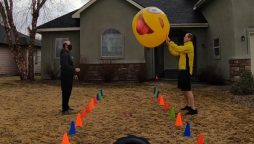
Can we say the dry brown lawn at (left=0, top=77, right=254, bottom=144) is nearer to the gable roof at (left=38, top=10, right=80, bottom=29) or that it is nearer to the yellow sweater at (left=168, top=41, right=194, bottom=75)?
the yellow sweater at (left=168, top=41, right=194, bottom=75)

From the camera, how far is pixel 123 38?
17922mm

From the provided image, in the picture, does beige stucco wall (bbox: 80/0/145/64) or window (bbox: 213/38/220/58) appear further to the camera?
beige stucco wall (bbox: 80/0/145/64)

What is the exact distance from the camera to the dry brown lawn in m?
6.32

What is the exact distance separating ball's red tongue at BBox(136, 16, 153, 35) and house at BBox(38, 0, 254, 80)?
9.20 metres

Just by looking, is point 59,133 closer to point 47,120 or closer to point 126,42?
point 47,120

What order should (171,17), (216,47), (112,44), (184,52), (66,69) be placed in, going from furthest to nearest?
1. (171,17)
2. (112,44)
3. (216,47)
4. (66,69)
5. (184,52)

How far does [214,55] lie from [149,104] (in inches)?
336

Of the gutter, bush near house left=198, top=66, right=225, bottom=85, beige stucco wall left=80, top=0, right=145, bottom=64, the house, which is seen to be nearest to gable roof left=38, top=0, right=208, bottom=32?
the house

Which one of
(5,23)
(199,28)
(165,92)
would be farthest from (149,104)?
(5,23)

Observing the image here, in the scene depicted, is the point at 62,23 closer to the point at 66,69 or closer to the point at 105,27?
the point at 105,27

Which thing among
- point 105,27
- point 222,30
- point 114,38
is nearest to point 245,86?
point 222,30

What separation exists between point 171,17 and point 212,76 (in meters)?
4.95

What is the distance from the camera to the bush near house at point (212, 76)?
1586 centimetres

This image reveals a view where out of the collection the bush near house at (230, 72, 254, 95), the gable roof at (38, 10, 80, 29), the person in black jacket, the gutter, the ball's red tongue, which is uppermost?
the gutter
